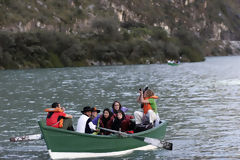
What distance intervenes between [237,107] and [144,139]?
54.7 ft

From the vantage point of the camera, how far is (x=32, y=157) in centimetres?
1953

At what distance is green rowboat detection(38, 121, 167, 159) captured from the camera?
57.0ft

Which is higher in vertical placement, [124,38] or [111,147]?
[124,38]

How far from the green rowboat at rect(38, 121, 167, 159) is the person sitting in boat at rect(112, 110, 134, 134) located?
102 cm

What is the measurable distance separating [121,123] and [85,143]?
259 cm

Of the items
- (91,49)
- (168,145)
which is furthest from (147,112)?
(91,49)

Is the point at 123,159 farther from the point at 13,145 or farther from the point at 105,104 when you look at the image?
the point at 105,104

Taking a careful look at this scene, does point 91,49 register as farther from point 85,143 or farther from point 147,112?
point 85,143

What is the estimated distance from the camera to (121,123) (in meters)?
20.3

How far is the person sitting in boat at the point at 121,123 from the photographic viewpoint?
20116 millimetres

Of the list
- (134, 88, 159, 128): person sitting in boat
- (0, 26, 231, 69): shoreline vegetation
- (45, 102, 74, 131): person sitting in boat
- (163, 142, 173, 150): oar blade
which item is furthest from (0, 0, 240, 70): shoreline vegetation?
(163, 142, 173, 150): oar blade

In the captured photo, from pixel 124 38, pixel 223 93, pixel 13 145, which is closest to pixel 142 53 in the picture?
pixel 124 38

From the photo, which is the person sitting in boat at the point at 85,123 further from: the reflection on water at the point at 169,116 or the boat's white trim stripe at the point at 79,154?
the reflection on water at the point at 169,116

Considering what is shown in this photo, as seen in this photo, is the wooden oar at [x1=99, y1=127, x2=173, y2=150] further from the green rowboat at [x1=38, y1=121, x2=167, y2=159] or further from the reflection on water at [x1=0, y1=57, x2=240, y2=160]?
the reflection on water at [x1=0, y1=57, x2=240, y2=160]
